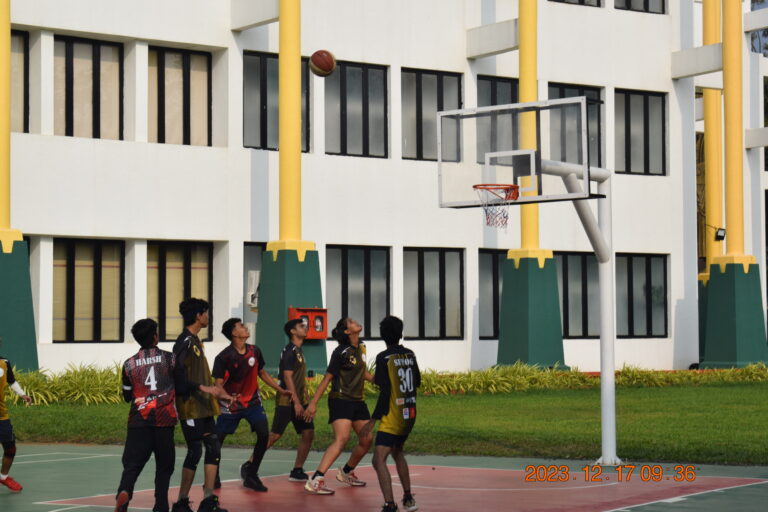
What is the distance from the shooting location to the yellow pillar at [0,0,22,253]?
27.9 m

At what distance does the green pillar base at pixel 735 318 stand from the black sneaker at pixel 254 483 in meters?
23.6

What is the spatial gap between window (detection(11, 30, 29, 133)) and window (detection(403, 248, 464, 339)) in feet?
31.9

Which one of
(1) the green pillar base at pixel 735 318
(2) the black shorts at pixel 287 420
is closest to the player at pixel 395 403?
(2) the black shorts at pixel 287 420

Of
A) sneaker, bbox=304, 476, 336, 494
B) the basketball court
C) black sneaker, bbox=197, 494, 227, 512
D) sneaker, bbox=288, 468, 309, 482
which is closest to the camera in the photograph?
black sneaker, bbox=197, 494, 227, 512

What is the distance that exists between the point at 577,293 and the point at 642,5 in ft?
26.7

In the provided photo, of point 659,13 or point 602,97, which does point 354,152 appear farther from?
point 659,13

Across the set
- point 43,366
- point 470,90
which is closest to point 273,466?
point 43,366

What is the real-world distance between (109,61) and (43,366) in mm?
6739

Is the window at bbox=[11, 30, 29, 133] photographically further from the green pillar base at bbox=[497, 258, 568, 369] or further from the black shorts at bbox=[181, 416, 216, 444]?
the black shorts at bbox=[181, 416, 216, 444]

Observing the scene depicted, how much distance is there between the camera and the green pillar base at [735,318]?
3719cm

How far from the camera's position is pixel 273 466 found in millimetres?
18266

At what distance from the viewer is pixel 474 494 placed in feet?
49.7

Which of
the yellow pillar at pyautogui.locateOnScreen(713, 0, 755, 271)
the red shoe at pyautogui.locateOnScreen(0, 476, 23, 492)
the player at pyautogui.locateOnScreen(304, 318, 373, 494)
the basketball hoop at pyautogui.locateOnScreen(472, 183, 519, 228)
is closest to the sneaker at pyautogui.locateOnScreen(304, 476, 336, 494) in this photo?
the player at pyautogui.locateOnScreen(304, 318, 373, 494)

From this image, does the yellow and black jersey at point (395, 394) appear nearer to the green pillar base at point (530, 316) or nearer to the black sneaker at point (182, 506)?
the black sneaker at point (182, 506)
